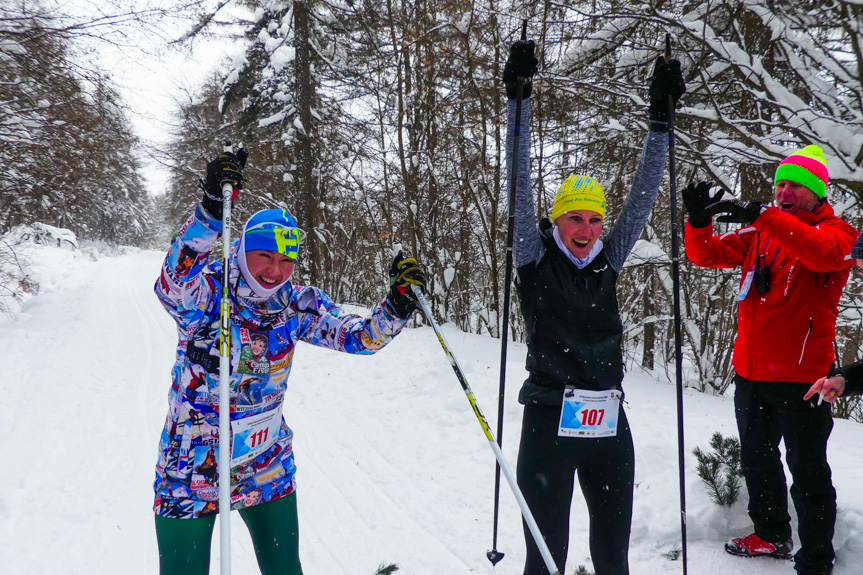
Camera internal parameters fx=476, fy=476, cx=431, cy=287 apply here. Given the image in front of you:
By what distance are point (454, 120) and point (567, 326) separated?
24.1 feet

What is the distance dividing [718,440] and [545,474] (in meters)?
1.83

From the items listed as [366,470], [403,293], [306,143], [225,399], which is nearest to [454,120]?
[306,143]

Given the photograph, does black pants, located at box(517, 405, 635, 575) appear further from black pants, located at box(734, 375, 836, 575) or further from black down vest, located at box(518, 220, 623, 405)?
black pants, located at box(734, 375, 836, 575)

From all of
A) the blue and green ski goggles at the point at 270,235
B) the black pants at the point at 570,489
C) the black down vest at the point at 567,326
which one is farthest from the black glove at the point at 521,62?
the black pants at the point at 570,489

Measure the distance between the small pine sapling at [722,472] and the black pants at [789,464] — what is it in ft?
0.89

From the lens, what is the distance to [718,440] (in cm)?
319

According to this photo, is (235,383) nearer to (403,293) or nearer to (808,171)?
(403,293)

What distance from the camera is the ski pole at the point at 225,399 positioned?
160 cm

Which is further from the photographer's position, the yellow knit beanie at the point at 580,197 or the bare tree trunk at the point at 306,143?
the bare tree trunk at the point at 306,143

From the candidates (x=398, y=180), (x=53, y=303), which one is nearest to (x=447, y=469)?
(x=398, y=180)

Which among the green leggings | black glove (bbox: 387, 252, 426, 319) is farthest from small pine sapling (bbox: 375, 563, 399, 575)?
black glove (bbox: 387, 252, 426, 319)

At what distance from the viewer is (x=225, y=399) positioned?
1780mm

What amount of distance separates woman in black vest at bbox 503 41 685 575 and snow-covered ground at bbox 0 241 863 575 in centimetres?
115

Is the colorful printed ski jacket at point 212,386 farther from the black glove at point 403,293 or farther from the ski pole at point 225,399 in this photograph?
the black glove at point 403,293
